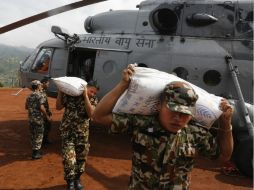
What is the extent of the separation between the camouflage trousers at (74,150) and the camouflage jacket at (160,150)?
111 inches

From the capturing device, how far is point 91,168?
710 centimetres

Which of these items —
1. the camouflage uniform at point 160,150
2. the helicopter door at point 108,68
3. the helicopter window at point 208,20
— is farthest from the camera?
the helicopter door at point 108,68

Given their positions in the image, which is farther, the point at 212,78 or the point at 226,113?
the point at 212,78

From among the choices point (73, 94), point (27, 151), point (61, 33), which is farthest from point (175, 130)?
point (61, 33)

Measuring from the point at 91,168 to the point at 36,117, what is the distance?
1700 millimetres

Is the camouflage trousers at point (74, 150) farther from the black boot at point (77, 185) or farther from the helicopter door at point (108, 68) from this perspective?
the helicopter door at point (108, 68)

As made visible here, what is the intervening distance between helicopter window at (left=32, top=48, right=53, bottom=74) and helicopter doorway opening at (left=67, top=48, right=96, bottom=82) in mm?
745

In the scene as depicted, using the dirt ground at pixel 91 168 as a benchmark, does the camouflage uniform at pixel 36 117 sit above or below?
above

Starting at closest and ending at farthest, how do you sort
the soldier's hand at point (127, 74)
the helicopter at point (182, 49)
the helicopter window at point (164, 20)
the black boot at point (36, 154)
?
the soldier's hand at point (127, 74) → the helicopter at point (182, 49) → the black boot at point (36, 154) → the helicopter window at point (164, 20)

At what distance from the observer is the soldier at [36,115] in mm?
7551

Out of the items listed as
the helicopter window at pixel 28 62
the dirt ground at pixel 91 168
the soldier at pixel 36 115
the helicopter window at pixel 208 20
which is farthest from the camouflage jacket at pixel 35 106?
the helicopter window at pixel 208 20

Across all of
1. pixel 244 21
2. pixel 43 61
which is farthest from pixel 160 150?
pixel 43 61

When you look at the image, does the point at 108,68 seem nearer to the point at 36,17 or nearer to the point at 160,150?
the point at 36,17

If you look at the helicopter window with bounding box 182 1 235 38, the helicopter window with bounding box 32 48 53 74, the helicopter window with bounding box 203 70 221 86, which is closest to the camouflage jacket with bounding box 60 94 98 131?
the helicopter window with bounding box 203 70 221 86
